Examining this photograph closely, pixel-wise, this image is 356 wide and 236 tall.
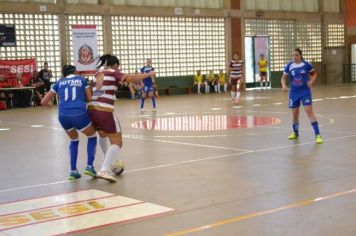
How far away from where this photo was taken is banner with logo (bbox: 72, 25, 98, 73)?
26.9 metres

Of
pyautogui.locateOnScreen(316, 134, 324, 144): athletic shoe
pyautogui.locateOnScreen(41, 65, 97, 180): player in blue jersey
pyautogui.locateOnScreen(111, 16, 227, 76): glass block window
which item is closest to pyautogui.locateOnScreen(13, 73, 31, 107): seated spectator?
pyautogui.locateOnScreen(111, 16, 227, 76): glass block window

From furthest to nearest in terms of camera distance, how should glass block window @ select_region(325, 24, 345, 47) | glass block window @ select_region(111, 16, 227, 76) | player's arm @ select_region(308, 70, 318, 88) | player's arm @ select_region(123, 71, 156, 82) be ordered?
glass block window @ select_region(325, 24, 345, 47), glass block window @ select_region(111, 16, 227, 76), player's arm @ select_region(308, 70, 318, 88), player's arm @ select_region(123, 71, 156, 82)

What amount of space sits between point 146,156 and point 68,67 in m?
2.35

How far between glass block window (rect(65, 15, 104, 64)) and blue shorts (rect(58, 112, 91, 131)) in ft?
63.5

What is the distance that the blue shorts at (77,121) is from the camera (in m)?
7.88

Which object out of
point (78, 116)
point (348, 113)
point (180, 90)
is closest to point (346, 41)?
point (180, 90)

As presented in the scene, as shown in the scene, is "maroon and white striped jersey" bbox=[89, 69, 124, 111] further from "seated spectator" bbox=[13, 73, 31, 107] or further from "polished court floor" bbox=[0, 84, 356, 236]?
"seated spectator" bbox=[13, 73, 31, 107]

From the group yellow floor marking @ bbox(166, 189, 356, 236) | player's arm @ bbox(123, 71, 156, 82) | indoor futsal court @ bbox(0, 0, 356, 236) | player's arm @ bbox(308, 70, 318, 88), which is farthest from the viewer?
player's arm @ bbox(308, 70, 318, 88)

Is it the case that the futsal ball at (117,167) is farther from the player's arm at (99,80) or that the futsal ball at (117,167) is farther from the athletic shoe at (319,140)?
the athletic shoe at (319,140)

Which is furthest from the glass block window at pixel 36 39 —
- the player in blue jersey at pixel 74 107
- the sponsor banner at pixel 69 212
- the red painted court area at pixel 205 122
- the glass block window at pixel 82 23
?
the sponsor banner at pixel 69 212

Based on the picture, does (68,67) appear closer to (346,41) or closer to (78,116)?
(78,116)

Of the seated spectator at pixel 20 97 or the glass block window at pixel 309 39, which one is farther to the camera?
the glass block window at pixel 309 39

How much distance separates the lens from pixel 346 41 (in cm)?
3884

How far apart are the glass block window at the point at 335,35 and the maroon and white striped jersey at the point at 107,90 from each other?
32.3 meters
